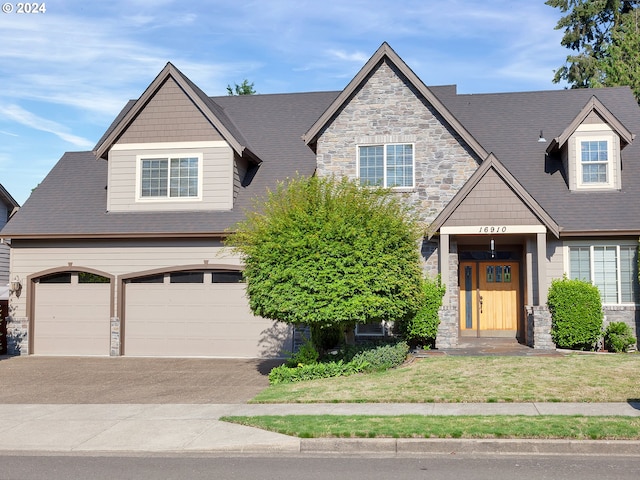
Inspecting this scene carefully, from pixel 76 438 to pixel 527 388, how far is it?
7.86m

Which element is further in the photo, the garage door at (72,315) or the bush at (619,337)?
the garage door at (72,315)

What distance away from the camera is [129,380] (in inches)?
596

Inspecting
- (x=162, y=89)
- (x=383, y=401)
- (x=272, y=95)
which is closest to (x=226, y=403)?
(x=383, y=401)

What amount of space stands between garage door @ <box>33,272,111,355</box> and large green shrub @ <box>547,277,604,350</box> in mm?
12895

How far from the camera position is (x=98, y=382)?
14.9 meters

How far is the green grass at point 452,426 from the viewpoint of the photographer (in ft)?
29.1

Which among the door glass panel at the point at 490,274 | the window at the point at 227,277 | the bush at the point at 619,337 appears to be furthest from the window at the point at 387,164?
the bush at the point at 619,337

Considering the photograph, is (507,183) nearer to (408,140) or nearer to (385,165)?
(408,140)

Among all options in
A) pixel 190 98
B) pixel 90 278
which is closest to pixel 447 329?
pixel 190 98

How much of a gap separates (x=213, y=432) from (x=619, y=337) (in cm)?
1221

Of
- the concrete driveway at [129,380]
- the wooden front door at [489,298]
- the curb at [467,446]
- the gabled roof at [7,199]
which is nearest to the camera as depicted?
the curb at [467,446]

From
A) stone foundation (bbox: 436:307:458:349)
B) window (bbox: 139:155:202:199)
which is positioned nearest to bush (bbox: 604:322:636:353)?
stone foundation (bbox: 436:307:458:349)

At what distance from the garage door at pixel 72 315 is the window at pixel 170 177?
10.4 feet

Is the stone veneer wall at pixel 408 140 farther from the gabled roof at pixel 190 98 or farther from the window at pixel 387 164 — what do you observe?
the gabled roof at pixel 190 98
